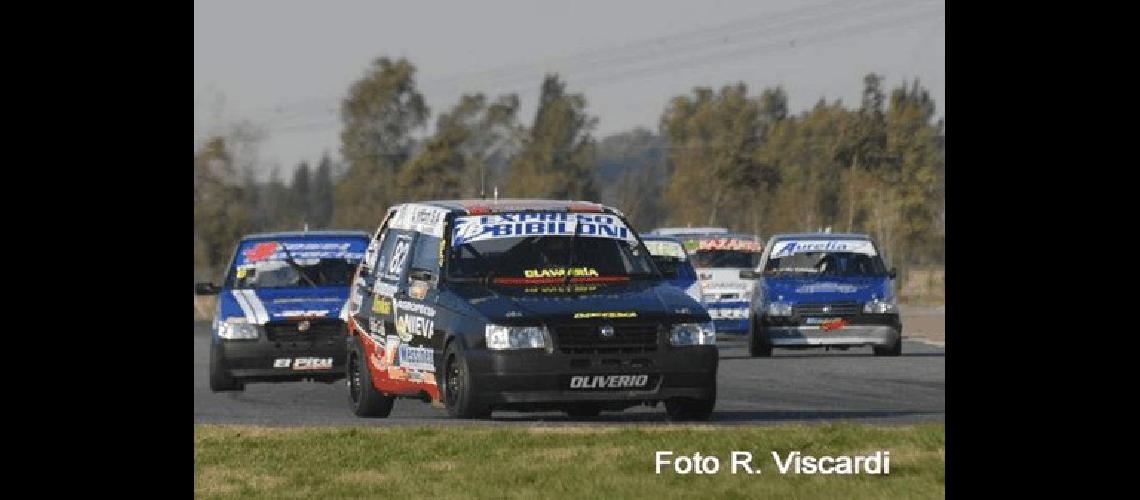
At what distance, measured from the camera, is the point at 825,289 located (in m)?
31.2

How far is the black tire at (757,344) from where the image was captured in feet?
105

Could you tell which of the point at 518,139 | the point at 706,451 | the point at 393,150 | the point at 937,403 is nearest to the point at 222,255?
the point at 393,150

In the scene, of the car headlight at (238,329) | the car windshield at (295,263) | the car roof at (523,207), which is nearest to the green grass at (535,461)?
the car roof at (523,207)

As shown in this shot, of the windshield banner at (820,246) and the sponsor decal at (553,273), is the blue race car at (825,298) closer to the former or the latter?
the windshield banner at (820,246)

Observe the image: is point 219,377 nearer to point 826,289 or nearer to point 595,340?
point 595,340

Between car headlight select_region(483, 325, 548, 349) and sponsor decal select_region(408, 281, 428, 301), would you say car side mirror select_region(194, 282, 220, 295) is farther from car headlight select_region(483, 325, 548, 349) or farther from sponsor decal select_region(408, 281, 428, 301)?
car headlight select_region(483, 325, 548, 349)

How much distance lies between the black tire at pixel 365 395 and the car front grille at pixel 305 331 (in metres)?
2.92

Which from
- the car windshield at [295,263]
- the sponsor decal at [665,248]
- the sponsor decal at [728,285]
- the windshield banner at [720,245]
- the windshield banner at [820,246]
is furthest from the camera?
the windshield banner at [720,245]

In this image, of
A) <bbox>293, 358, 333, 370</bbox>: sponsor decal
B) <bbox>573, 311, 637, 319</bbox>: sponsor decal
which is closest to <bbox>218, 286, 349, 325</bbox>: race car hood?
<bbox>293, 358, 333, 370</bbox>: sponsor decal

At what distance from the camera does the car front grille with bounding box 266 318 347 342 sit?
78.5 feet

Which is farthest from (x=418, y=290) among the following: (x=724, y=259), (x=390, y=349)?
(x=724, y=259)

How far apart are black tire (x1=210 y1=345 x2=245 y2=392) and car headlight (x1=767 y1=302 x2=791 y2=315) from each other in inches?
347
